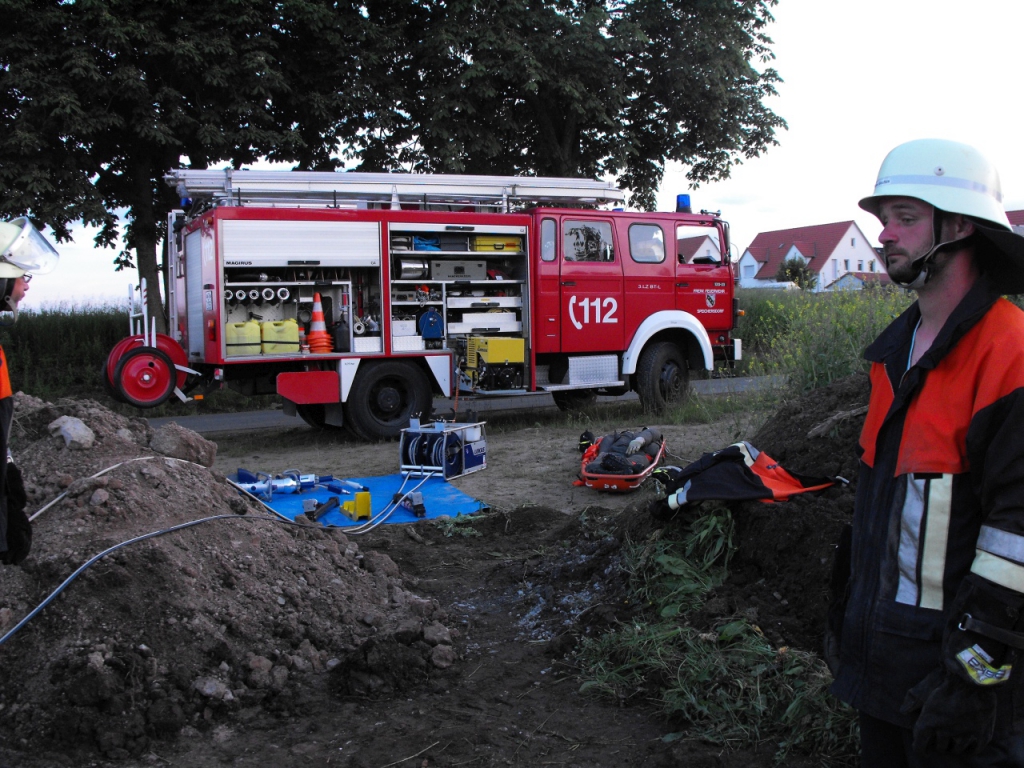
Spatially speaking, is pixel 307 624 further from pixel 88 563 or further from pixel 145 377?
pixel 145 377

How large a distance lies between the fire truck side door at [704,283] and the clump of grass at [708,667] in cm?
832

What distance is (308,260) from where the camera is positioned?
410 inches

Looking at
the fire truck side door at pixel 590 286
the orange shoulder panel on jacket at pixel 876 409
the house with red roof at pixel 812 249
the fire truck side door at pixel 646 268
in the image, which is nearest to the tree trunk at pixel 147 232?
the fire truck side door at pixel 590 286

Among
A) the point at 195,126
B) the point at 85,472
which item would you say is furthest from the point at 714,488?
the point at 195,126

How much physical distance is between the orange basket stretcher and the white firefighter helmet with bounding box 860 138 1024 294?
556 centimetres

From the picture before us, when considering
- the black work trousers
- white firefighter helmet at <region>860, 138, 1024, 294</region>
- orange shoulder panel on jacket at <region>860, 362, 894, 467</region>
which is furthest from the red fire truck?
white firefighter helmet at <region>860, 138, 1024, 294</region>

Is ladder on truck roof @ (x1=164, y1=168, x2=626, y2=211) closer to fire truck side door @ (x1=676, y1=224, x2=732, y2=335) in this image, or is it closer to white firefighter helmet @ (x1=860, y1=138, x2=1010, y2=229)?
fire truck side door @ (x1=676, y1=224, x2=732, y2=335)

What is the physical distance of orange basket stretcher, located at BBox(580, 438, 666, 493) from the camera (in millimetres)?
7551

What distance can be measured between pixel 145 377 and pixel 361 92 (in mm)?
8469

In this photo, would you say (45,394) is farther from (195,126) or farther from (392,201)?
(392,201)

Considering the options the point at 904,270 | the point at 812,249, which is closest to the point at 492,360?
the point at 904,270

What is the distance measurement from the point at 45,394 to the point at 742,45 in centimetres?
A: 1686

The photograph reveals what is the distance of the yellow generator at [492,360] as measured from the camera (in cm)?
1125

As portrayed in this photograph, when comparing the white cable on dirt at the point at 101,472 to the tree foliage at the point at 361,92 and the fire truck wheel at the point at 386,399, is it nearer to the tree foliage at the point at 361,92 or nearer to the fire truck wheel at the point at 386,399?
the fire truck wheel at the point at 386,399
